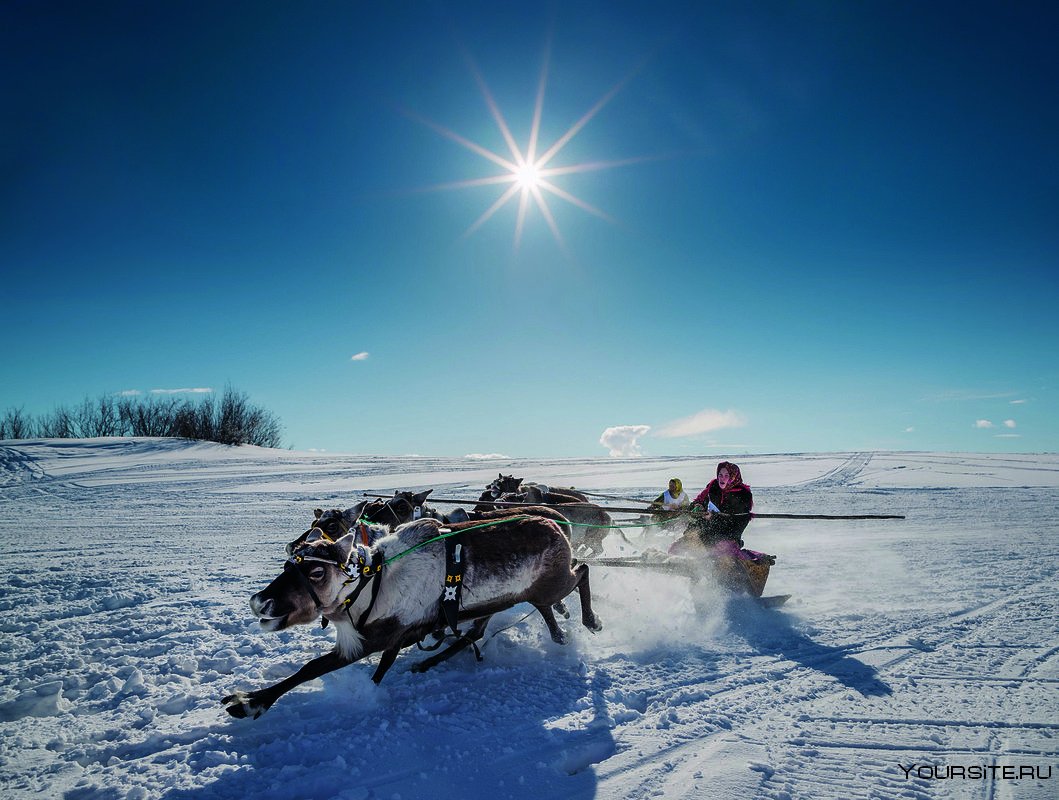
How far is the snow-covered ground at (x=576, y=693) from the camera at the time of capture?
3031mm

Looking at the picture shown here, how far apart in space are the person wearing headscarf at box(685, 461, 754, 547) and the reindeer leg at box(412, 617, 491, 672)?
3.80 m

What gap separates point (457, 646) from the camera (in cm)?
455

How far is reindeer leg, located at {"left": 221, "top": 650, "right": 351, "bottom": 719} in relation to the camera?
3350mm

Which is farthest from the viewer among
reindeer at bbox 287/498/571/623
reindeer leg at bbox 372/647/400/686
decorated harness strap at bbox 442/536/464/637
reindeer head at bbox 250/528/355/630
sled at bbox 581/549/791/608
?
sled at bbox 581/549/791/608

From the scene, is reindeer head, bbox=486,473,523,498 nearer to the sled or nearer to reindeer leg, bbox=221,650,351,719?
the sled

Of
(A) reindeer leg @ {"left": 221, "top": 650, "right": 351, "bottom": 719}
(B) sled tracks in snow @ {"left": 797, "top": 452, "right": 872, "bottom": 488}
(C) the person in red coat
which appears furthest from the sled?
(B) sled tracks in snow @ {"left": 797, "top": 452, "right": 872, "bottom": 488}

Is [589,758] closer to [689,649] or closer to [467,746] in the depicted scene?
[467,746]

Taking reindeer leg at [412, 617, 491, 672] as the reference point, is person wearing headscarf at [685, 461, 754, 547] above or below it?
above

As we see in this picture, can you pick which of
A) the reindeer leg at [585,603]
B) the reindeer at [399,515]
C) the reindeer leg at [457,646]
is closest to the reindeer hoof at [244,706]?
the reindeer leg at [457,646]

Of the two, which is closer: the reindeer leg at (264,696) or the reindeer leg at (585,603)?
the reindeer leg at (264,696)

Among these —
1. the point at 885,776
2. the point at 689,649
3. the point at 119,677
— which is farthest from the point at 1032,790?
the point at 119,677

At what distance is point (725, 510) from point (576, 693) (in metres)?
4.22

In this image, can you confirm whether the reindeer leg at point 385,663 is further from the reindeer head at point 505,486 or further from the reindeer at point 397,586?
the reindeer head at point 505,486

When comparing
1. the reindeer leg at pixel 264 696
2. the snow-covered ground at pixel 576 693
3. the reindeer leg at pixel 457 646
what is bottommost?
the snow-covered ground at pixel 576 693
